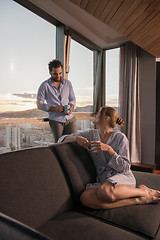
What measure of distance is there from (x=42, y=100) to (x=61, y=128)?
0.46 metres

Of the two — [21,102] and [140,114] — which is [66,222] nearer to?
[21,102]

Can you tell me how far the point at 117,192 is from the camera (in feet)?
4.58

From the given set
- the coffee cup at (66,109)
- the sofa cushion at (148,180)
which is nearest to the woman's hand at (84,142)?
the sofa cushion at (148,180)

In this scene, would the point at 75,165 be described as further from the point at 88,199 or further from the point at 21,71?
the point at 21,71

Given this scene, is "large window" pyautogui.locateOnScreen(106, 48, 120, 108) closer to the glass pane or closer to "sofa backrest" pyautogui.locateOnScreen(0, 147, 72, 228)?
the glass pane

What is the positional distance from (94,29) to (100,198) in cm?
309

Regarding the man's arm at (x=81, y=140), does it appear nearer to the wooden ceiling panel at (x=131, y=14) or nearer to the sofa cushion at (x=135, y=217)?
the sofa cushion at (x=135, y=217)

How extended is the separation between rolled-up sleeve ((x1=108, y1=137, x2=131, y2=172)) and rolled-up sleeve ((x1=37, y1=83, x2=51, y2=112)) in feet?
3.92

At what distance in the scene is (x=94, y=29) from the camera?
3.50 m

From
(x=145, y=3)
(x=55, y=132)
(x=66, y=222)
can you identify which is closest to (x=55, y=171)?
(x=66, y=222)

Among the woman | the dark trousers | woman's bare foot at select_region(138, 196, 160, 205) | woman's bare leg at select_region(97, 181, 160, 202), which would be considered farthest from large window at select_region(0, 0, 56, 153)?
woman's bare foot at select_region(138, 196, 160, 205)

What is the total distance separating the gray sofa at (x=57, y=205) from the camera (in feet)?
3.34

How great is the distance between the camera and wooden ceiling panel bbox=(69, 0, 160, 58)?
1.92 meters

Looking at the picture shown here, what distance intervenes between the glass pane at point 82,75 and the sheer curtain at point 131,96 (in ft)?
2.21
